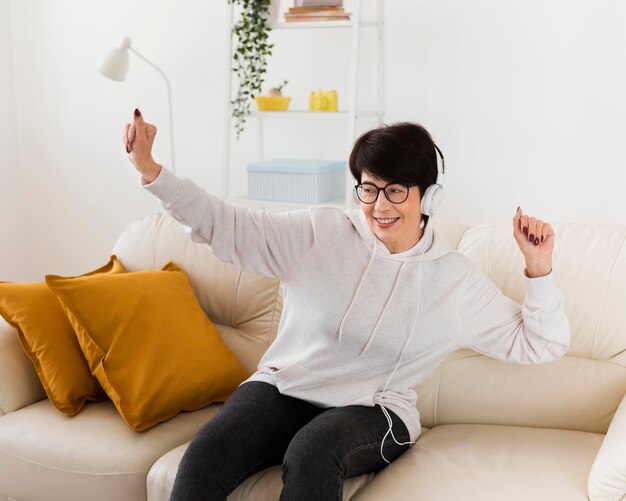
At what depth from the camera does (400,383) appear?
6.40 ft

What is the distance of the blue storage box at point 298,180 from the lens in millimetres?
3074

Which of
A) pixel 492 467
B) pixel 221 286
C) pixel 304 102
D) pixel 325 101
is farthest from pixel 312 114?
pixel 492 467

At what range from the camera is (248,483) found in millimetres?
1780

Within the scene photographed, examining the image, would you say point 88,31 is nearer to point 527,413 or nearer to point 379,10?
point 379,10

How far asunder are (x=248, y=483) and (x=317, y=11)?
1.84m

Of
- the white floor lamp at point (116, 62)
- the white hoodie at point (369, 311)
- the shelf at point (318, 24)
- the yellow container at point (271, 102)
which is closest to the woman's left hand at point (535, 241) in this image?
the white hoodie at point (369, 311)

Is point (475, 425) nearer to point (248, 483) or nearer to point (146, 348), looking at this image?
point (248, 483)

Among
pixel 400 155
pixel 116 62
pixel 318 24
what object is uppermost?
pixel 318 24

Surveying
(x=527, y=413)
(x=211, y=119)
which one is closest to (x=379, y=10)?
(x=211, y=119)

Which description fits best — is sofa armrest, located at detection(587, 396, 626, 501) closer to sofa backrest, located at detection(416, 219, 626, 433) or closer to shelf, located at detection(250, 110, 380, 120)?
sofa backrest, located at detection(416, 219, 626, 433)

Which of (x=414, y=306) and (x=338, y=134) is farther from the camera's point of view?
(x=338, y=134)

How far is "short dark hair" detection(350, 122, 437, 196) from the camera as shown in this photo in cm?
186

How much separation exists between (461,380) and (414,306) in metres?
0.30

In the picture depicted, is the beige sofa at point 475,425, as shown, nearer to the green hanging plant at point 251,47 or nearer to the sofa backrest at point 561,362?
the sofa backrest at point 561,362
